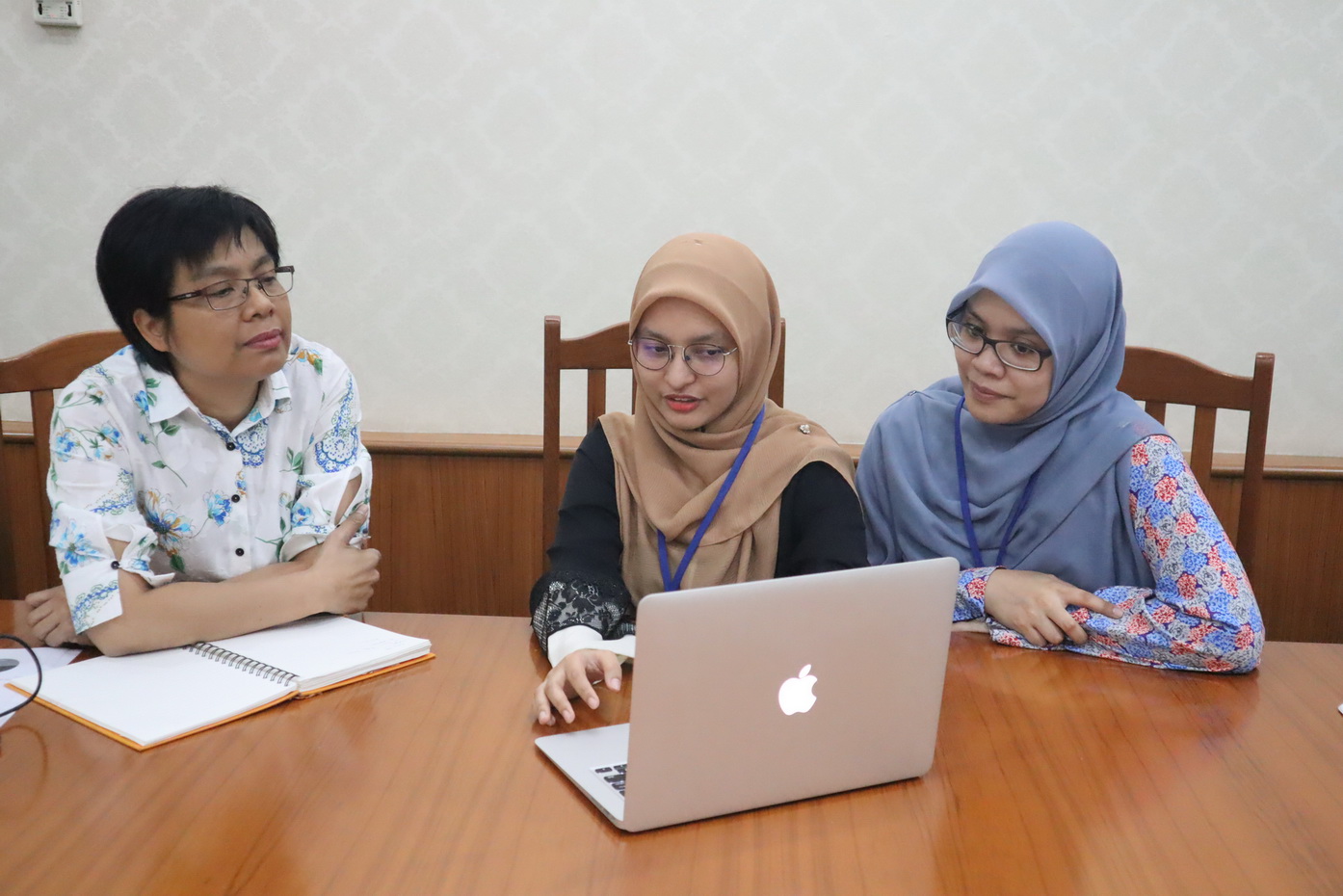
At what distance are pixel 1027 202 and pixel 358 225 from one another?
5.23ft

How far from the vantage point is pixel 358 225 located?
2.47m

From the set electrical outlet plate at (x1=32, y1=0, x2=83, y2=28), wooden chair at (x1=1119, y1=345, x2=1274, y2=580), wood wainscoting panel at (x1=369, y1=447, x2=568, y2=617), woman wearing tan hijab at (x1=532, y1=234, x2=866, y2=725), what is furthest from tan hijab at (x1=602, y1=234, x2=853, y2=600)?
electrical outlet plate at (x1=32, y1=0, x2=83, y2=28)

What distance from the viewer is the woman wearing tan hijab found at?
4.54ft

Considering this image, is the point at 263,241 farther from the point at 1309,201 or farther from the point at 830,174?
the point at 1309,201

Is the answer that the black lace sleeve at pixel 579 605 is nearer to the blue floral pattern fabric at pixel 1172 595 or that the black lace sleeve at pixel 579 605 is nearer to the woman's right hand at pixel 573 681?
the woman's right hand at pixel 573 681

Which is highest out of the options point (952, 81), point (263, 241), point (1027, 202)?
point (952, 81)

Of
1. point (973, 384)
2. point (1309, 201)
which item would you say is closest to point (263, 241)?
point (973, 384)

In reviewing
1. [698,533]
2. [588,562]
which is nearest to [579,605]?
[588,562]

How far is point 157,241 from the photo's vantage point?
1371 millimetres

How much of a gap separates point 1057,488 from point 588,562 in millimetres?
686

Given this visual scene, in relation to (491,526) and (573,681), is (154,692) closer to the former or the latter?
(573,681)

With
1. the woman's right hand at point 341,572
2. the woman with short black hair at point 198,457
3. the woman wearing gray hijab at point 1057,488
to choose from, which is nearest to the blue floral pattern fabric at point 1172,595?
the woman wearing gray hijab at point 1057,488

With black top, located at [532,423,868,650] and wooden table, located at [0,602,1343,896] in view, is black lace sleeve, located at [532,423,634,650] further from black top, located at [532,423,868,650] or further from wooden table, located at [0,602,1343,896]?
wooden table, located at [0,602,1343,896]

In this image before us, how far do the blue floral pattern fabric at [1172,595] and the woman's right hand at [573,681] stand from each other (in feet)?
1.79
